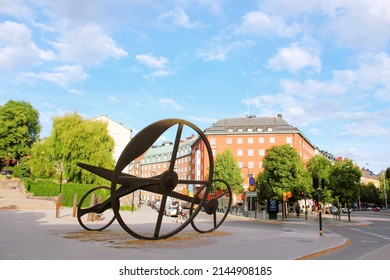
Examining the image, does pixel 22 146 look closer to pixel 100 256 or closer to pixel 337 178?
pixel 337 178

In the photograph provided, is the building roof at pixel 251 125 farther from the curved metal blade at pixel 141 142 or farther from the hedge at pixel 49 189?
the curved metal blade at pixel 141 142

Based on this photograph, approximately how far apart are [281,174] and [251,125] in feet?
155

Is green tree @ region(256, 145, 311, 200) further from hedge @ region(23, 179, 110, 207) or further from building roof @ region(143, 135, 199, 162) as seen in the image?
building roof @ region(143, 135, 199, 162)

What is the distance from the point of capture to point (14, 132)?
236ft

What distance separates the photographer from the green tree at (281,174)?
4328cm

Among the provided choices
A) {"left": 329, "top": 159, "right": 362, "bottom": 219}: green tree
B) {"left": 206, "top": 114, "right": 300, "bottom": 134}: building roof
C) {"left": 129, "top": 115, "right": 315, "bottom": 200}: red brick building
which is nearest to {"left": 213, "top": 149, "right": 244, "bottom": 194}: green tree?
{"left": 129, "top": 115, "right": 315, "bottom": 200}: red brick building

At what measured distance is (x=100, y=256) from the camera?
1099 centimetres

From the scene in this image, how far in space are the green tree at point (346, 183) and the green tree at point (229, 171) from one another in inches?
1175

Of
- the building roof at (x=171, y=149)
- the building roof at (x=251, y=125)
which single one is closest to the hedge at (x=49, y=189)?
the building roof at (x=251, y=125)

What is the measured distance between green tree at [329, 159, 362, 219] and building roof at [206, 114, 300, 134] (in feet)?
137

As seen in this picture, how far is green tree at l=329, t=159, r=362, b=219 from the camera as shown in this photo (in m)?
43.8

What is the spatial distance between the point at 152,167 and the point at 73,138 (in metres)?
92.1
